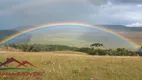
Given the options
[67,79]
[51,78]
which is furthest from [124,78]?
[51,78]

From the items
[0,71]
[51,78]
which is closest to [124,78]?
[51,78]

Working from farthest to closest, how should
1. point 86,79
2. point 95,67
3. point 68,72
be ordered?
point 95,67 < point 68,72 < point 86,79

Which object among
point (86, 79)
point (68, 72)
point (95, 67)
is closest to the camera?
point (86, 79)

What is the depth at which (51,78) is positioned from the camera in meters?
13.6

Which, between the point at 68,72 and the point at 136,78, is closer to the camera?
Result: the point at 136,78

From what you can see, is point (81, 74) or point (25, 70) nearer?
point (81, 74)

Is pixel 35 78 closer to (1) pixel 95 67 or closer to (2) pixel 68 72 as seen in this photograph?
(2) pixel 68 72

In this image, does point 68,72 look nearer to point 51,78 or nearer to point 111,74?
point 51,78

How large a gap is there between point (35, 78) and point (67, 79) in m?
1.64

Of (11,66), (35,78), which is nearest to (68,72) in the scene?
(35,78)

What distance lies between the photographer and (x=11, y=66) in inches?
653

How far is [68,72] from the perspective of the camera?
14.4 m

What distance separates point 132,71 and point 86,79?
9.60ft

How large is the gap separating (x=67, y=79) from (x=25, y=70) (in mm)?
3099
